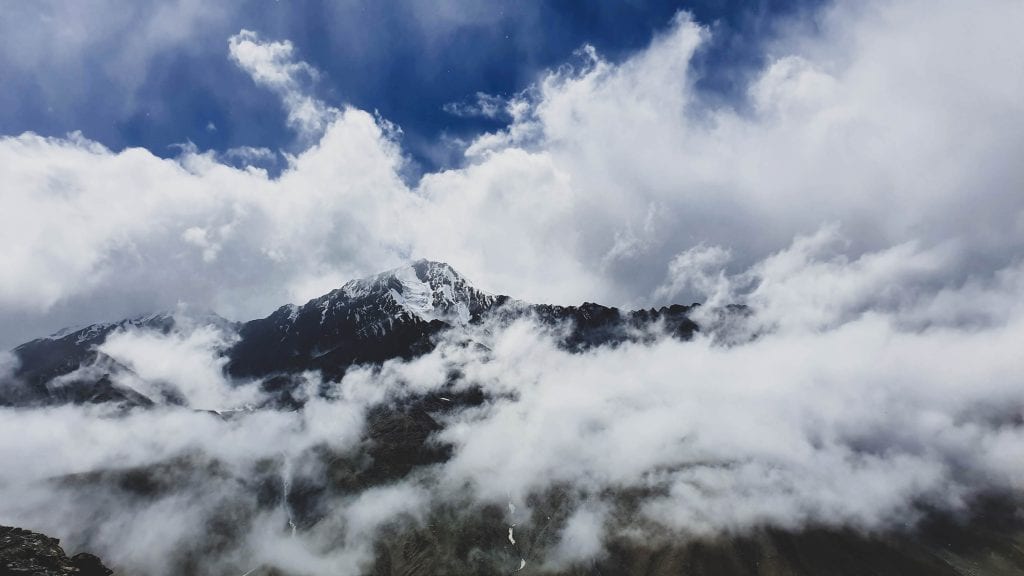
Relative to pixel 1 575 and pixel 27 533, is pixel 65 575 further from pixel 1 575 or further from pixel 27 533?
pixel 27 533

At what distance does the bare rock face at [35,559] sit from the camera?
56312mm

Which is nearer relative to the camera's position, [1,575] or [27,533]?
[1,575]

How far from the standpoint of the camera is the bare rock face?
185 feet

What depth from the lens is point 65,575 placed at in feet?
187

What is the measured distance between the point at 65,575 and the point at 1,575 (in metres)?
4.94

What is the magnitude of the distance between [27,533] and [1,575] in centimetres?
1181

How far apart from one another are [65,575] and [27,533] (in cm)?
1211

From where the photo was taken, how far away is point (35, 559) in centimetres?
5819

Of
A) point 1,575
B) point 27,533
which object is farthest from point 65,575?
point 27,533

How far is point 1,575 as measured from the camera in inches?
2132

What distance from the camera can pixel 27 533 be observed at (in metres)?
64.3

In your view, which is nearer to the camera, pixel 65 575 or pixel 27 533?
pixel 65 575
